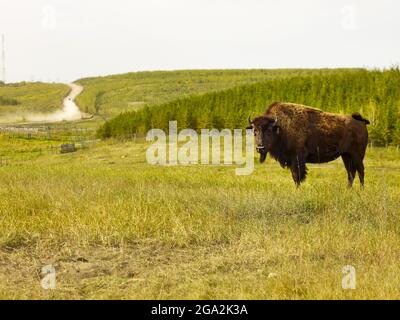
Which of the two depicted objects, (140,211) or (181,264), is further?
(140,211)

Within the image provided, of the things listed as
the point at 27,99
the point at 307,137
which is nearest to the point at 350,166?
the point at 307,137

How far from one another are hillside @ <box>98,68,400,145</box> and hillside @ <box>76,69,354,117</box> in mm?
30154

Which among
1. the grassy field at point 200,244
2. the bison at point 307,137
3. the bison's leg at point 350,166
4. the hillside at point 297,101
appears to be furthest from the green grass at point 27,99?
the grassy field at point 200,244

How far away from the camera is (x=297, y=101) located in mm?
43906

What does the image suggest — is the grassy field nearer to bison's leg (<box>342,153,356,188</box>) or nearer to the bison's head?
the bison's head

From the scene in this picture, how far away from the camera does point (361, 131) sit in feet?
40.8

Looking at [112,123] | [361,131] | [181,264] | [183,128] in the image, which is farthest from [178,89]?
[181,264]

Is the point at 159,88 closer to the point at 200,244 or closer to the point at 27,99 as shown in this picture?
the point at 27,99

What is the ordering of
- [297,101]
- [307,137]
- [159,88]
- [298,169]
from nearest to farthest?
[298,169], [307,137], [297,101], [159,88]

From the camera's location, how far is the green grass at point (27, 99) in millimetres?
88000

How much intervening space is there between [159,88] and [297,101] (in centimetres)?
6084

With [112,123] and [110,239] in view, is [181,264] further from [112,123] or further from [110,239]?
[112,123]

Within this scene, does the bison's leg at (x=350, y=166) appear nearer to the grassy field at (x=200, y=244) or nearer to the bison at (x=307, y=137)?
the bison at (x=307, y=137)

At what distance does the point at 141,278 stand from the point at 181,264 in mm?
608
